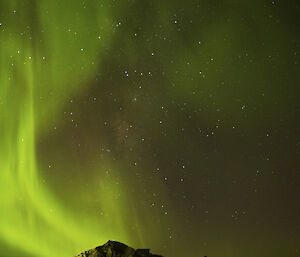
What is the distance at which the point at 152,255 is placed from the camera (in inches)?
1646

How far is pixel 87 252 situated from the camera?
4144cm

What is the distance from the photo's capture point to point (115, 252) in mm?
41344

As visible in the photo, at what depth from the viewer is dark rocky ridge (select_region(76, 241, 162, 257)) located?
41.0m

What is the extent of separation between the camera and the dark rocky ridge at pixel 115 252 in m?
41.0

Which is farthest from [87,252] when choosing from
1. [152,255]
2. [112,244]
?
[152,255]

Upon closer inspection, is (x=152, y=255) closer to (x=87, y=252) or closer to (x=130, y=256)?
(x=130, y=256)

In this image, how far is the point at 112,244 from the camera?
1678 inches

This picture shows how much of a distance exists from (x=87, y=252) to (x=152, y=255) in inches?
212

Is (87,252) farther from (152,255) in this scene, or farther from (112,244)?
(152,255)

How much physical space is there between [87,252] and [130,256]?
362 centimetres

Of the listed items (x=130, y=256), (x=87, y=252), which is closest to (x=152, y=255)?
(x=130, y=256)

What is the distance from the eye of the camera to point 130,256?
134ft
